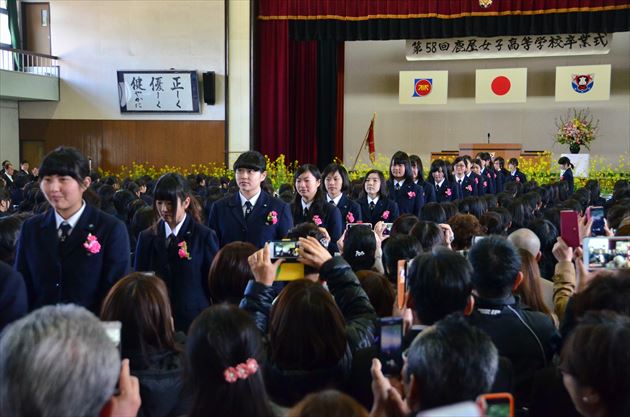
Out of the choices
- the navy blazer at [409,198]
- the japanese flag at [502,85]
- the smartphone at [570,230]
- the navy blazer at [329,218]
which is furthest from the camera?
the japanese flag at [502,85]

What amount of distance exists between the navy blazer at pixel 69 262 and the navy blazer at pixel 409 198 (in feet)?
10.8

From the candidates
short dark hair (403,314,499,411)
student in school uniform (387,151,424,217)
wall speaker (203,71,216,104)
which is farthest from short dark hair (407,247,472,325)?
wall speaker (203,71,216,104)

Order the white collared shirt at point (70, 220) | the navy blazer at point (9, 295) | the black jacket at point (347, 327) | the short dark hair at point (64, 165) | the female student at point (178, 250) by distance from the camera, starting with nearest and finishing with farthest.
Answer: the black jacket at point (347, 327), the navy blazer at point (9, 295), the short dark hair at point (64, 165), the white collared shirt at point (70, 220), the female student at point (178, 250)

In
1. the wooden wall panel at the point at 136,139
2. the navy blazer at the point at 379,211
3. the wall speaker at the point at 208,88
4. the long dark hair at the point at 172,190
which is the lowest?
the navy blazer at the point at 379,211

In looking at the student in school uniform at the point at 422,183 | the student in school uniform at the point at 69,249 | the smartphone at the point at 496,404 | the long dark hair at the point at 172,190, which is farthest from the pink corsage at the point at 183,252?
the student in school uniform at the point at 422,183

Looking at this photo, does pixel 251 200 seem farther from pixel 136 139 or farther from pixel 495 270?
pixel 136 139

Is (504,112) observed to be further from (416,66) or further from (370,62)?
(370,62)

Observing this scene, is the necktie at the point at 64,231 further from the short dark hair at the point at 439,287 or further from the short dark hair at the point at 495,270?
the short dark hair at the point at 495,270

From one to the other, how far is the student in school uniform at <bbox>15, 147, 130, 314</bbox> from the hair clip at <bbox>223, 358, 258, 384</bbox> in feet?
4.15

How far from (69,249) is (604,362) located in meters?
1.90

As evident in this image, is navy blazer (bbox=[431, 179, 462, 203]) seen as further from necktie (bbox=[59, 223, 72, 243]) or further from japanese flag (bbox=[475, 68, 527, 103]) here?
japanese flag (bbox=[475, 68, 527, 103])

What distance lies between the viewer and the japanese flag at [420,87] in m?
12.5

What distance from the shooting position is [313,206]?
13.0ft

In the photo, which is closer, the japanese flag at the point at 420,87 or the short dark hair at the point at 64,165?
the short dark hair at the point at 64,165
